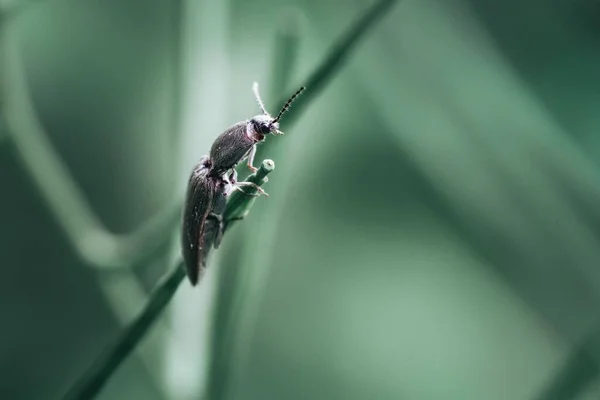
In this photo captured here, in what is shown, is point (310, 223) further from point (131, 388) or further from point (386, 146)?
point (131, 388)

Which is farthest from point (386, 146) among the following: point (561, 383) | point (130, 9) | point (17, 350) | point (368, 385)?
point (561, 383)

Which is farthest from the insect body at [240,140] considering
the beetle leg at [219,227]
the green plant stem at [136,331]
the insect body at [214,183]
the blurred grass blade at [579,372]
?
the blurred grass blade at [579,372]

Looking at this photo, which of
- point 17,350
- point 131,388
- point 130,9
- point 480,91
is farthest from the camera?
point 130,9

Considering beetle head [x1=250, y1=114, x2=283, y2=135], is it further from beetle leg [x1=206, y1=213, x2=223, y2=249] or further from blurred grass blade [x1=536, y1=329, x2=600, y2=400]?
blurred grass blade [x1=536, y1=329, x2=600, y2=400]

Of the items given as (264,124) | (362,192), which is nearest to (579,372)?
(264,124)

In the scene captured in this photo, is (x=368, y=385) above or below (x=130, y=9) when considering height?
below

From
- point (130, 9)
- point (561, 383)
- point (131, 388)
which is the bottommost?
point (131, 388)

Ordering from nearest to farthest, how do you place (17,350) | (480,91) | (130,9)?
1. (480,91)
2. (17,350)
3. (130,9)

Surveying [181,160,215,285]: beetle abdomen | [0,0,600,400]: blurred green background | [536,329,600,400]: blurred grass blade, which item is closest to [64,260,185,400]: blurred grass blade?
[181,160,215,285]: beetle abdomen
